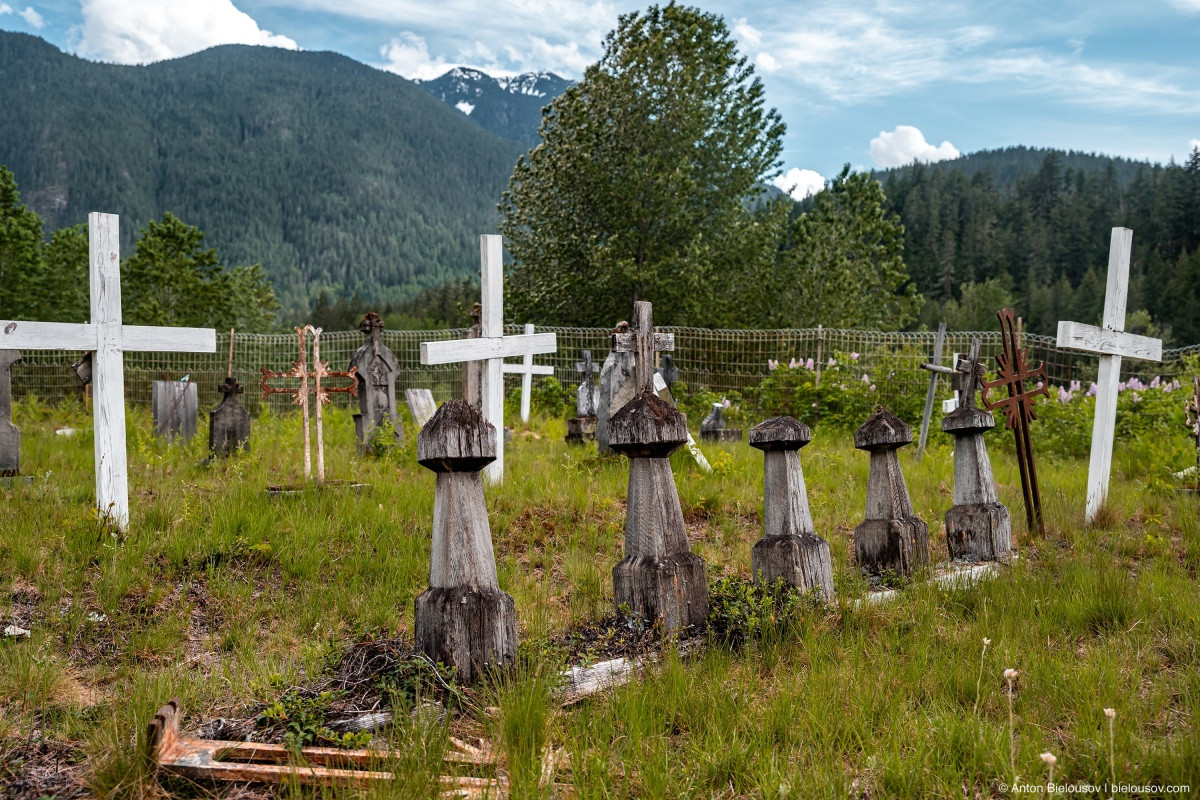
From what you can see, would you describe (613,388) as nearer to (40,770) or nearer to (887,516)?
(887,516)

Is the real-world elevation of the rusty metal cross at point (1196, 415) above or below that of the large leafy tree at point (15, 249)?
below

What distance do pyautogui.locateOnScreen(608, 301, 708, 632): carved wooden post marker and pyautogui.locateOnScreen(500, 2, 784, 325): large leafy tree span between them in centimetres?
2117

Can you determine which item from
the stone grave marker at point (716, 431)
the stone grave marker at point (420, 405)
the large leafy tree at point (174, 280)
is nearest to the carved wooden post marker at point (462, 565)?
the stone grave marker at point (420, 405)

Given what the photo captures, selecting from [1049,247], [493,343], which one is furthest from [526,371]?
[1049,247]

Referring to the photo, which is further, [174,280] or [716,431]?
[174,280]

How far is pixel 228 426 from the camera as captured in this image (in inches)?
375

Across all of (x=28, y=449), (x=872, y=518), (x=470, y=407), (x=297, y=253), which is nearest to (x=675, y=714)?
(x=470, y=407)

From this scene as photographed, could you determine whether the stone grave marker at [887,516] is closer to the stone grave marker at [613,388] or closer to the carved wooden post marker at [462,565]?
the carved wooden post marker at [462,565]

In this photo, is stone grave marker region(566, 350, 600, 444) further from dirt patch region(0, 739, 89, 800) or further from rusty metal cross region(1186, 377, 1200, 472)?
dirt patch region(0, 739, 89, 800)

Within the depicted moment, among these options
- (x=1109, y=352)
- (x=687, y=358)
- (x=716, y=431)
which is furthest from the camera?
(x=687, y=358)

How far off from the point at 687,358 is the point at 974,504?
10852 millimetres

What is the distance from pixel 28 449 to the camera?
9.35m

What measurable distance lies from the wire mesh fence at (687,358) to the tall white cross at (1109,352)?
247 inches

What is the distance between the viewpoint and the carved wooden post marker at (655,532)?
4035 millimetres
